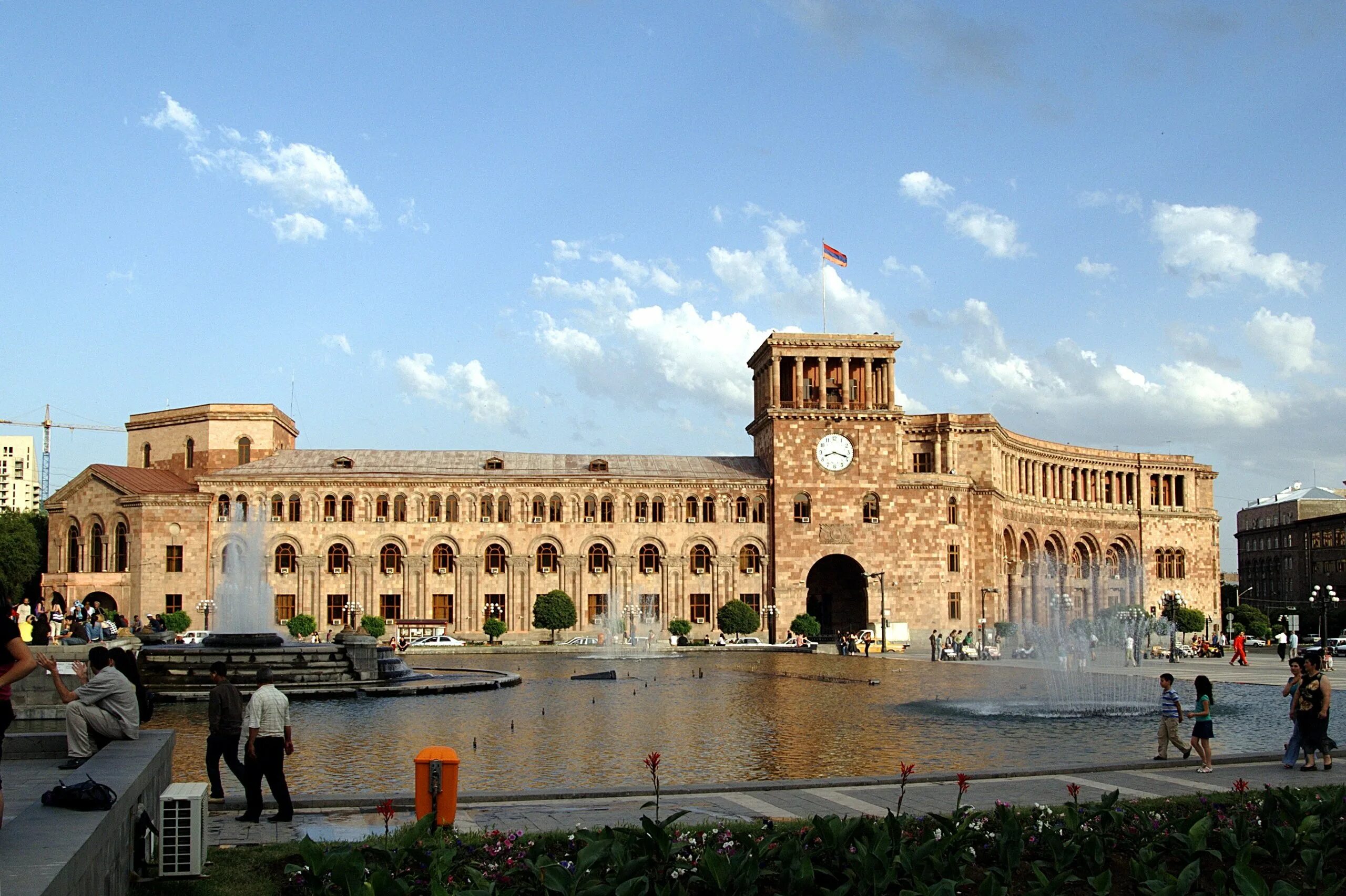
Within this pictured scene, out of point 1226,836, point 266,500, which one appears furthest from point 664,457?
point 1226,836

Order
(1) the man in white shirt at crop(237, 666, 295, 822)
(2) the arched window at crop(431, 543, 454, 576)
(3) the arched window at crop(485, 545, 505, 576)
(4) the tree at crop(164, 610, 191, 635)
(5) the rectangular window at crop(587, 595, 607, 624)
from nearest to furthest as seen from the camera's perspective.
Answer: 1. (1) the man in white shirt at crop(237, 666, 295, 822)
2. (4) the tree at crop(164, 610, 191, 635)
3. (2) the arched window at crop(431, 543, 454, 576)
4. (3) the arched window at crop(485, 545, 505, 576)
5. (5) the rectangular window at crop(587, 595, 607, 624)

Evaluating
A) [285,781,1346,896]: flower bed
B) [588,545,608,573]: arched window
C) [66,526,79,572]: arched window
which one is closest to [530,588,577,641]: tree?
[588,545,608,573]: arched window

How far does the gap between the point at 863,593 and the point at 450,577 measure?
24.2 m

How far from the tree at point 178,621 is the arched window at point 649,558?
971 inches

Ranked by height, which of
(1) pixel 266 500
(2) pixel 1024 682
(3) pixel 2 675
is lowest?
(2) pixel 1024 682

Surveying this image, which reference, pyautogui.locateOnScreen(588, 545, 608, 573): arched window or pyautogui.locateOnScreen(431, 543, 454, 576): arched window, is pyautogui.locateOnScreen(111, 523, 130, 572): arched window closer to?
pyautogui.locateOnScreen(431, 543, 454, 576): arched window

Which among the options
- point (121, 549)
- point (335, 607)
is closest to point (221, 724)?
A: point (335, 607)

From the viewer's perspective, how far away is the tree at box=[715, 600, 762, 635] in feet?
223

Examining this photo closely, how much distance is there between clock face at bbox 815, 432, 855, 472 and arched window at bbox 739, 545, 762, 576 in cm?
637

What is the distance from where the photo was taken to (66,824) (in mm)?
7645

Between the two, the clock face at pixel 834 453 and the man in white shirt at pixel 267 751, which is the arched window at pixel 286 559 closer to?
the clock face at pixel 834 453

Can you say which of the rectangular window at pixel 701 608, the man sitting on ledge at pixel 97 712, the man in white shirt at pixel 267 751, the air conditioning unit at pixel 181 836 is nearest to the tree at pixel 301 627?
the rectangular window at pixel 701 608

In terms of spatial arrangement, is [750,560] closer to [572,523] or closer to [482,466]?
[572,523]

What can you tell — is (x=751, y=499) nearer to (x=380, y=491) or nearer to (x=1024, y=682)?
(x=380, y=491)
